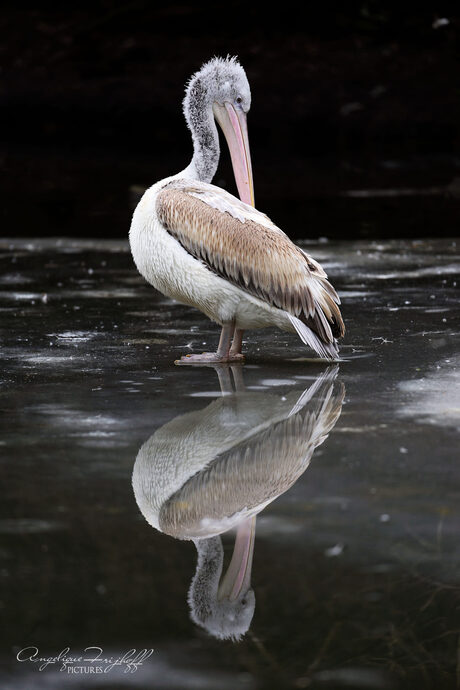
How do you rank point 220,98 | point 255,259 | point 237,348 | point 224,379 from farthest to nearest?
point 220,98 < point 237,348 < point 255,259 < point 224,379

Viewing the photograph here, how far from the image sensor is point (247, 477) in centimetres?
407

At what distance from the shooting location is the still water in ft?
9.46

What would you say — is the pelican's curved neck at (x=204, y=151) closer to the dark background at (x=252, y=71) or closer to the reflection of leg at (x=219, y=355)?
the reflection of leg at (x=219, y=355)

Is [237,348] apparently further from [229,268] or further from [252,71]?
[252,71]

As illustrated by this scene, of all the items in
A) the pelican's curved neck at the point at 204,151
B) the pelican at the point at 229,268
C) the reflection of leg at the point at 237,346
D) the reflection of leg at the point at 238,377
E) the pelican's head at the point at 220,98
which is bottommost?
the reflection of leg at the point at 238,377

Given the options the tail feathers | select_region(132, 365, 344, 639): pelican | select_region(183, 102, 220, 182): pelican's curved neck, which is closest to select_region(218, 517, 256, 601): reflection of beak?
select_region(132, 365, 344, 639): pelican

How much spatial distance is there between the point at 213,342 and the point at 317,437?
220 centimetres

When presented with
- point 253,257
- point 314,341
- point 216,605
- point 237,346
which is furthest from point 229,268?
point 216,605

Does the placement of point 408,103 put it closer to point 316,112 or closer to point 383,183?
point 316,112

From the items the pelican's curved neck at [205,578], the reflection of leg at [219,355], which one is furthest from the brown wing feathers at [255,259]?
the pelican's curved neck at [205,578]

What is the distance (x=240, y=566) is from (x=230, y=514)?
419 millimetres

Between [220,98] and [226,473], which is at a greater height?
[220,98]

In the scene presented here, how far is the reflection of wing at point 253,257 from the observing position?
19.4 feet

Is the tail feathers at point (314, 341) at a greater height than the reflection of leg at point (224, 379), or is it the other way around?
the tail feathers at point (314, 341)
